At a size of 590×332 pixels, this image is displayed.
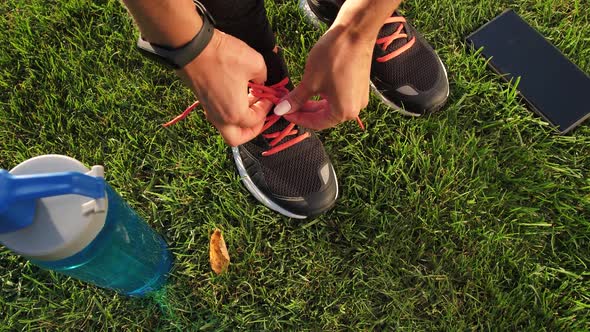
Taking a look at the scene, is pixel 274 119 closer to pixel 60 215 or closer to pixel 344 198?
pixel 344 198

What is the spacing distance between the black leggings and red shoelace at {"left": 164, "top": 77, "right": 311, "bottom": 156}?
14cm

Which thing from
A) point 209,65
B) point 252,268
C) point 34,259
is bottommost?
point 252,268

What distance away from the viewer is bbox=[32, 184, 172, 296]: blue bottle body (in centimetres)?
124

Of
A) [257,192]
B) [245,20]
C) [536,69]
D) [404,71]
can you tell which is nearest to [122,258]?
[257,192]

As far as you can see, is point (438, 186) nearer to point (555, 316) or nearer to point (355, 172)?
point (355, 172)

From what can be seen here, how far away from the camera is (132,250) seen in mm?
1461

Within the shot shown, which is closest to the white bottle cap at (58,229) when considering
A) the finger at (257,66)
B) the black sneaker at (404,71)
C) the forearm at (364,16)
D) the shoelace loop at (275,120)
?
the finger at (257,66)

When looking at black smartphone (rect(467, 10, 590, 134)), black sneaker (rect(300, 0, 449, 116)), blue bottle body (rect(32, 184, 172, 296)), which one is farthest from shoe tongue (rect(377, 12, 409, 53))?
blue bottle body (rect(32, 184, 172, 296))

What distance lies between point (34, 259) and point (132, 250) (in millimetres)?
355

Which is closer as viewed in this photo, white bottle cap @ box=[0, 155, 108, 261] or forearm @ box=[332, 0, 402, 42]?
white bottle cap @ box=[0, 155, 108, 261]

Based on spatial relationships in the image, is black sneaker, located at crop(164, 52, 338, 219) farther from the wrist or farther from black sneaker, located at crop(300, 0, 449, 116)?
the wrist

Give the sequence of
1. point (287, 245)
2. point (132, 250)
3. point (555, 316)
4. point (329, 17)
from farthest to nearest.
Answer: point (329, 17)
point (287, 245)
point (555, 316)
point (132, 250)

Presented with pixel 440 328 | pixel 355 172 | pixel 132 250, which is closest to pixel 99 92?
pixel 132 250

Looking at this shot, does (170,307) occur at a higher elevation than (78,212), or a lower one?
lower
